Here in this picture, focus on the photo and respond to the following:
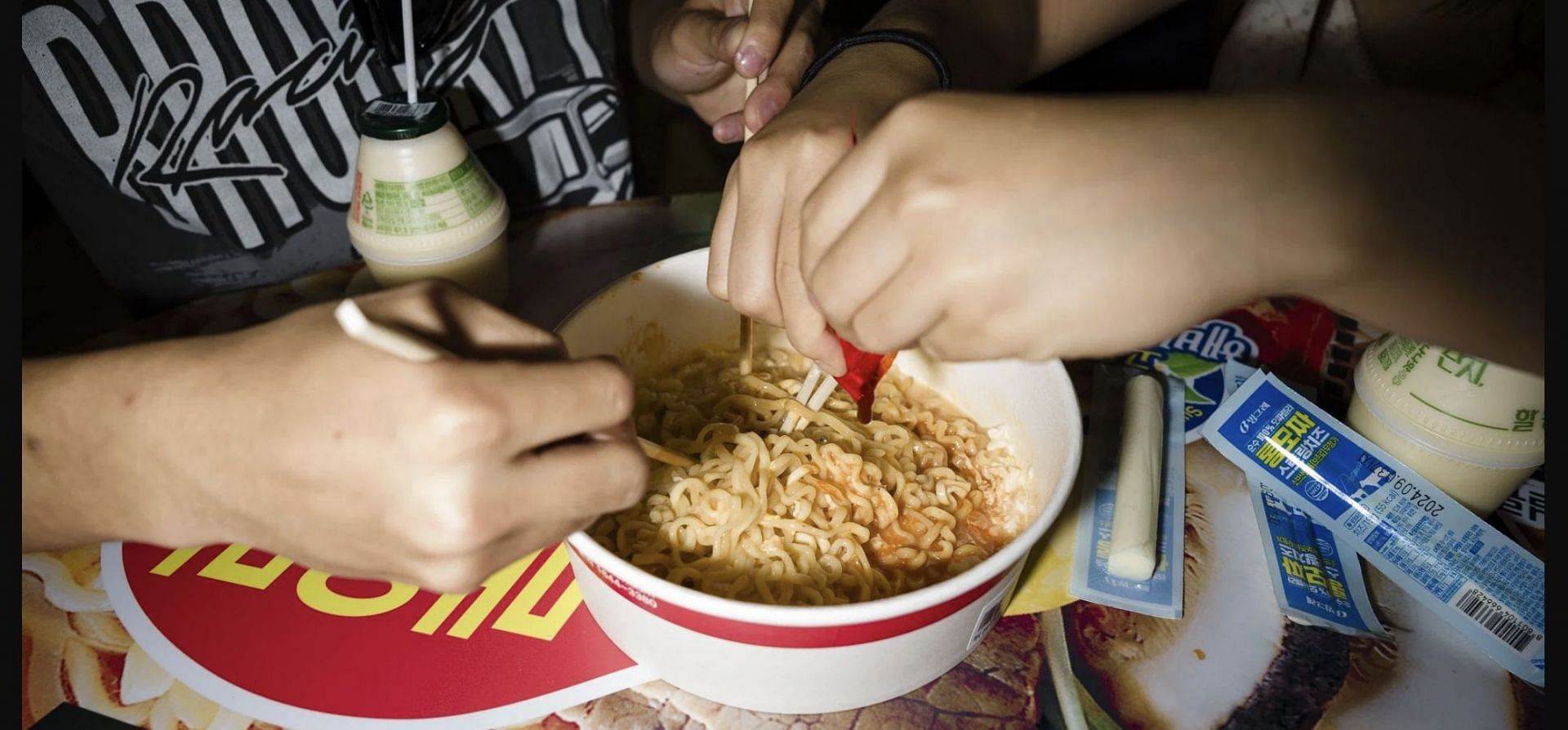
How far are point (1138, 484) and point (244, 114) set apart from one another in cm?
144

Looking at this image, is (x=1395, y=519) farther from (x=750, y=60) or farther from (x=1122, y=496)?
(x=750, y=60)

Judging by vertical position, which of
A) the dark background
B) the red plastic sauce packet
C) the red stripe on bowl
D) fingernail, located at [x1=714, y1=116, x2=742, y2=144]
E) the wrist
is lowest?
the dark background

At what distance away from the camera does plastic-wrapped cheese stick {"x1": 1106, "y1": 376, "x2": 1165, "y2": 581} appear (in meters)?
1.00

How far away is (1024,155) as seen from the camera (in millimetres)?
652

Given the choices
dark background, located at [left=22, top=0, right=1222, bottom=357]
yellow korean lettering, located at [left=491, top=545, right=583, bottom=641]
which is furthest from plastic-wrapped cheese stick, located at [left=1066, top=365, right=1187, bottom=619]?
dark background, located at [left=22, top=0, right=1222, bottom=357]

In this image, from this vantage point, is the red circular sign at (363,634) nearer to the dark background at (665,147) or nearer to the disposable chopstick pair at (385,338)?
the disposable chopstick pair at (385,338)

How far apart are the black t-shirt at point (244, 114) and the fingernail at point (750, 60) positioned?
54cm

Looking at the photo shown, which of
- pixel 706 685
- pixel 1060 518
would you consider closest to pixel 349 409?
pixel 706 685

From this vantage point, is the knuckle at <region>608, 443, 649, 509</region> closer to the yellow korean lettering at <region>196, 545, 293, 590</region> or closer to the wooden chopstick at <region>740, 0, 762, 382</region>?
the wooden chopstick at <region>740, 0, 762, 382</region>

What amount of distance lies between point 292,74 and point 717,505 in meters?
1.02

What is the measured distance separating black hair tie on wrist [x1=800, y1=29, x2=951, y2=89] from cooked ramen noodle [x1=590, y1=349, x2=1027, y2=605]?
43 cm

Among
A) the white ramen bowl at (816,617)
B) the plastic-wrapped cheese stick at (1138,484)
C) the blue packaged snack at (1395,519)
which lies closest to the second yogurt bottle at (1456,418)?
the blue packaged snack at (1395,519)

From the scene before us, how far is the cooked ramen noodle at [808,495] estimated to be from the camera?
1.00 meters

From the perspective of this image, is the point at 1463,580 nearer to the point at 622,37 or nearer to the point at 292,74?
the point at 292,74
